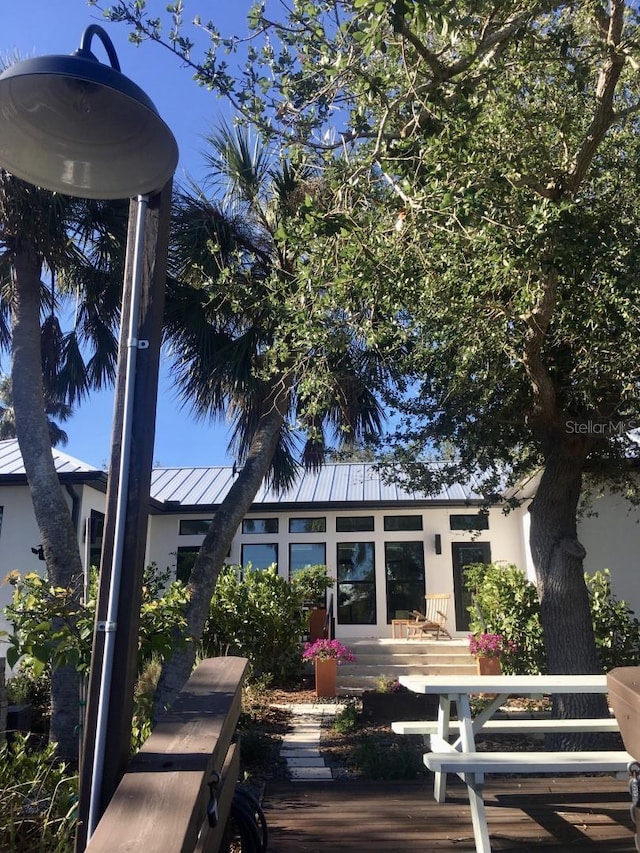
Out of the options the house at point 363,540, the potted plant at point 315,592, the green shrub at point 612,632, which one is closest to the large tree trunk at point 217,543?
the green shrub at point 612,632

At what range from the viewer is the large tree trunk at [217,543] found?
5809 millimetres

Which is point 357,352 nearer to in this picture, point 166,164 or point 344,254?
point 344,254

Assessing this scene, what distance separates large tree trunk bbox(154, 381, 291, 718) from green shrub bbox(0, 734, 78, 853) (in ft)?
6.99

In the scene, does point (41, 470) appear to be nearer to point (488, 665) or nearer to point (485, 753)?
point (485, 753)

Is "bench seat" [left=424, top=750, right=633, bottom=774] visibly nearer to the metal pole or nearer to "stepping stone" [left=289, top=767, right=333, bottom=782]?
the metal pole

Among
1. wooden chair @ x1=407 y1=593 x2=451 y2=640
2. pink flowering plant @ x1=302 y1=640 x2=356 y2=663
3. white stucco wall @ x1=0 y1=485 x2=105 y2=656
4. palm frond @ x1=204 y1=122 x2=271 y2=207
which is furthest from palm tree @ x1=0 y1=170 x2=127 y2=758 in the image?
wooden chair @ x1=407 y1=593 x2=451 y2=640

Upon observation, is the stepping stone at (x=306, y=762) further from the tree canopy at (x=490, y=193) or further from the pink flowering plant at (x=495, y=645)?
the pink flowering plant at (x=495, y=645)

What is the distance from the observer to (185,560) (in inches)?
579

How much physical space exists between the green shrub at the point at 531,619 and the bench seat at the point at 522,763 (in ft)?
16.9

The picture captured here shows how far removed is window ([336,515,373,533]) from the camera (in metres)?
14.9

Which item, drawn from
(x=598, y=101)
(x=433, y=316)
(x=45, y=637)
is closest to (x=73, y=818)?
(x=45, y=637)

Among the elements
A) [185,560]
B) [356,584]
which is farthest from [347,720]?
[185,560]

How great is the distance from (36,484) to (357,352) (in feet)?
10.9

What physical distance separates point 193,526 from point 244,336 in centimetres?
854
